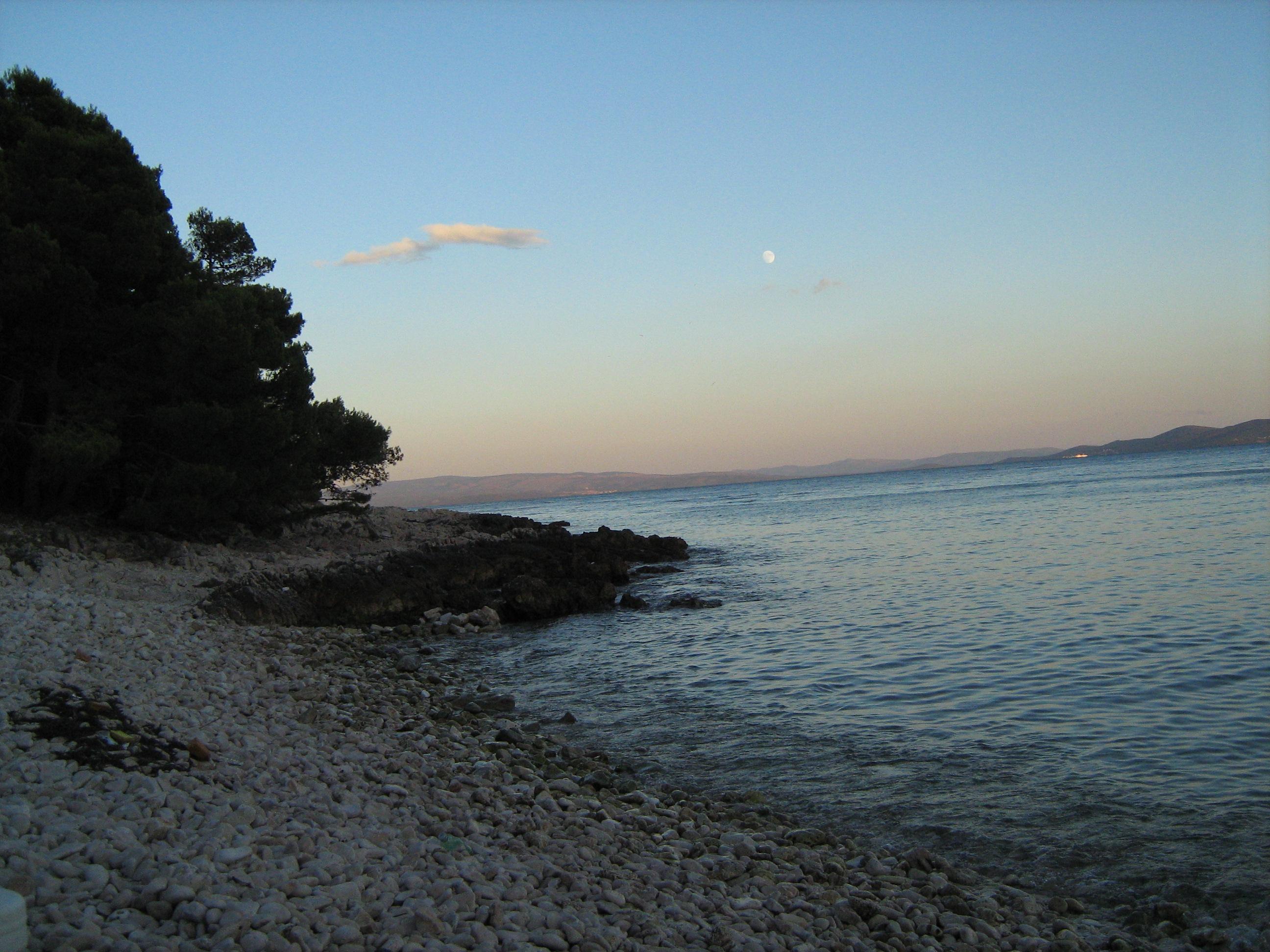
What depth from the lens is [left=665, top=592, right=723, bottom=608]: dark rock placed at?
21.0 meters

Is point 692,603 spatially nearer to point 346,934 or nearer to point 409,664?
point 409,664

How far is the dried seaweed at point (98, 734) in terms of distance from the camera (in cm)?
601

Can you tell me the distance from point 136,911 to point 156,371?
19774 millimetres

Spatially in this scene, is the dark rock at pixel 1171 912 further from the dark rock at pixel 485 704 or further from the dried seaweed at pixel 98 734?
the dark rock at pixel 485 704

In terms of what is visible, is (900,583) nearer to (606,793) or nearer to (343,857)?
(606,793)

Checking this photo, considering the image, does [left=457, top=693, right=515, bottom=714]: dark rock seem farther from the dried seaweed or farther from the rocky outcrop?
the rocky outcrop

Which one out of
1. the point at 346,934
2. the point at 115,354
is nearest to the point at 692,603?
the point at 115,354

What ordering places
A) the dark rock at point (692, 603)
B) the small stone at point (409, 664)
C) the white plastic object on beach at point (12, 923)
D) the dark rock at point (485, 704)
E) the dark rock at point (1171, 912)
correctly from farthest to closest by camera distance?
the dark rock at point (692, 603)
the small stone at point (409, 664)
the dark rock at point (485, 704)
the dark rock at point (1171, 912)
the white plastic object on beach at point (12, 923)

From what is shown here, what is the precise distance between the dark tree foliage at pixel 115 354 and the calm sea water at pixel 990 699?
8613 millimetres

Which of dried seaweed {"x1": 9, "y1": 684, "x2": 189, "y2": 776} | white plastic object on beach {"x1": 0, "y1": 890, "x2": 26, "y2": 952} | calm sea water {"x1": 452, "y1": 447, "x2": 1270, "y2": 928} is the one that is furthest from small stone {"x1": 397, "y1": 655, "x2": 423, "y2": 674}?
white plastic object on beach {"x1": 0, "y1": 890, "x2": 26, "y2": 952}

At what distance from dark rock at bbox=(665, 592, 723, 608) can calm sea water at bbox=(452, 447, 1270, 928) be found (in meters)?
0.47

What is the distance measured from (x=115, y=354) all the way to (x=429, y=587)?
372 inches

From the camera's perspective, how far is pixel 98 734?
6391 mm

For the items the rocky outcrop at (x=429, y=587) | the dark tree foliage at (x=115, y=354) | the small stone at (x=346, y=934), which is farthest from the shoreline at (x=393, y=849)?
the dark tree foliage at (x=115, y=354)
